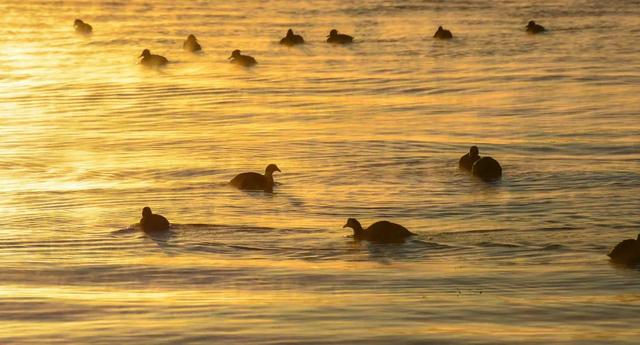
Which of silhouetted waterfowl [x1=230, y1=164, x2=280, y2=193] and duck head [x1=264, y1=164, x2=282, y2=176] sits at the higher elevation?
duck head [x1=264, y1=164, x2=282, y2=176]

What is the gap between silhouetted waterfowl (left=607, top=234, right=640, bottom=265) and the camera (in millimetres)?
21234

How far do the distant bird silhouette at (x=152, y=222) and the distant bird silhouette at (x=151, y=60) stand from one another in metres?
23.5

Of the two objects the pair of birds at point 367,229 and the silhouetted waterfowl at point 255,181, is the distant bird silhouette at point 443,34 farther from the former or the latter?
the pair of birds at point 367,229

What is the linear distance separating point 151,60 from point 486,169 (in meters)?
21.7

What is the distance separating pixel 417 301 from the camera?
19.7 m

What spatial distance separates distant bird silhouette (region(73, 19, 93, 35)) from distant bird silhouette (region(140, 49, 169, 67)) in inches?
A: 428

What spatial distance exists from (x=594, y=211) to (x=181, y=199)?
6.80 meters

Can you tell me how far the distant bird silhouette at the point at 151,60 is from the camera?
156 ft

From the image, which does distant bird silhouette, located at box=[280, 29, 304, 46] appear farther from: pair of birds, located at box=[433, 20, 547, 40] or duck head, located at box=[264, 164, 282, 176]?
duck head, located at box=[264, 164, 282, 176]

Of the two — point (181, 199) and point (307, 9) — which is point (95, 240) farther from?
point (307, 9)

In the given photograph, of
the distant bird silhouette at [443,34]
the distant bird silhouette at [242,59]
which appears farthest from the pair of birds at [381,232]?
the distant bird silhouette at [443,34]

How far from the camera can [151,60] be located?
47.7 meters

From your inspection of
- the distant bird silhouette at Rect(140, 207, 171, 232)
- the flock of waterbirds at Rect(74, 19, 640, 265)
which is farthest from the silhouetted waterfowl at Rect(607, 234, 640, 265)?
the distant bird silhouette at Rect(140, 207, 171, 232)

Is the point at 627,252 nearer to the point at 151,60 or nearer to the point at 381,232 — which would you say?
the point at 381,232
